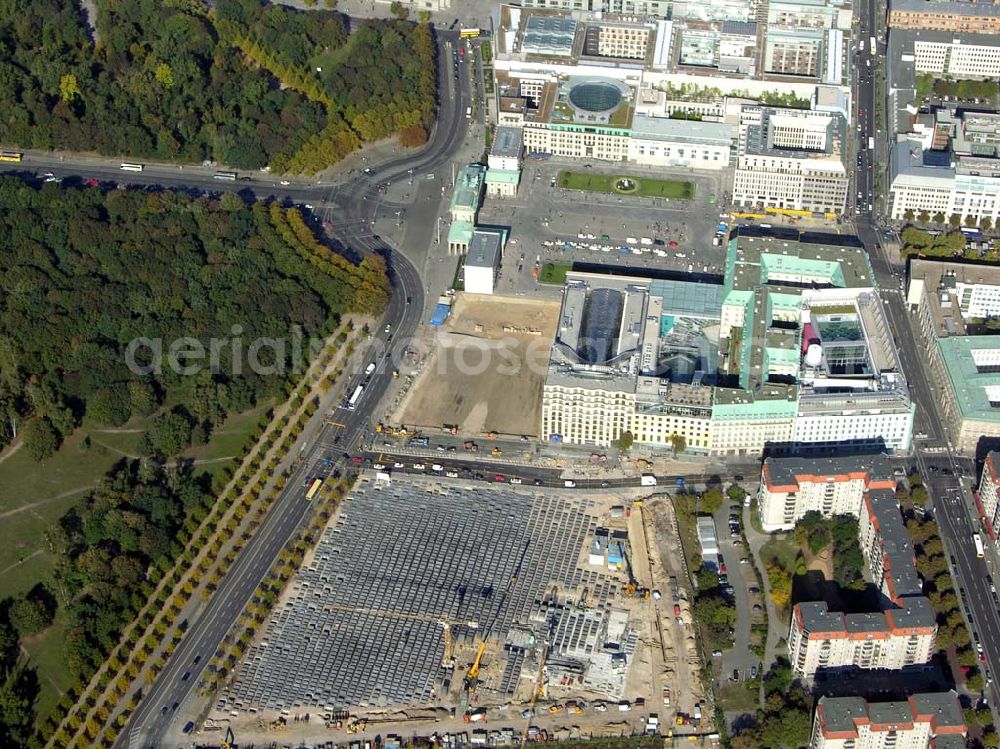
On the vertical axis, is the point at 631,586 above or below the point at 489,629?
above

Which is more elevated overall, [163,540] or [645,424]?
[645,424]

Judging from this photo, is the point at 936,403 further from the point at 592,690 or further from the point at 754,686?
the point at 592,690

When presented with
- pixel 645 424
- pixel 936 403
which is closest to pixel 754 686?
pixel 645 424

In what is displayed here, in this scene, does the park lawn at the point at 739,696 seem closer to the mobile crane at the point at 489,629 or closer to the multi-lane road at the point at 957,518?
the multi-lane road at the point at 957,518

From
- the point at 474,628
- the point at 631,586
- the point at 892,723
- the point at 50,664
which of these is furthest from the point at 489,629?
the point at 50,664

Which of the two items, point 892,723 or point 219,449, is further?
point 219,449

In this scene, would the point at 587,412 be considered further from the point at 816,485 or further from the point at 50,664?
the point at 50,664
